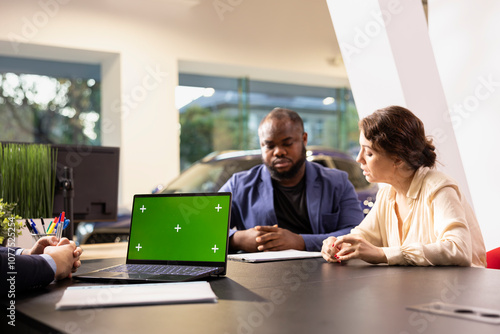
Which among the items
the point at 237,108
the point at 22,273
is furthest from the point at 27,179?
the point at 237,108

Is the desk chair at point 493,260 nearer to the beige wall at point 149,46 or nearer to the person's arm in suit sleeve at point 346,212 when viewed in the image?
the person's arm in suit sleeve at point 346,212

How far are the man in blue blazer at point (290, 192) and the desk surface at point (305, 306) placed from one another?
128 centimetres

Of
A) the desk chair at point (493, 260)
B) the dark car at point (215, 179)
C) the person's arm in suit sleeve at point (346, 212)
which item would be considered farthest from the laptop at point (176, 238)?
the dark car at point (215, 179)

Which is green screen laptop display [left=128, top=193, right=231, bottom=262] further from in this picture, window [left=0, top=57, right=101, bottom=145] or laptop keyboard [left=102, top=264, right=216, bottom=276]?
window [left=0, top=57, right=101, bottom=145]

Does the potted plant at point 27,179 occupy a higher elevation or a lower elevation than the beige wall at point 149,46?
lower

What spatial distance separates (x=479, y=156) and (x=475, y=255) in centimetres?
134

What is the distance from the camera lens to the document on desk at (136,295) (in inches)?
50.1

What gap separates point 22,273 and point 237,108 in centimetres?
773

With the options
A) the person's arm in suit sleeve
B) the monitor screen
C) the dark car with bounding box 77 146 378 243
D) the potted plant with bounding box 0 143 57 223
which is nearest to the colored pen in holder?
the potted plant with bounding box 0 143 57 223

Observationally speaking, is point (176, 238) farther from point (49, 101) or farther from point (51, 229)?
point (49, 101)

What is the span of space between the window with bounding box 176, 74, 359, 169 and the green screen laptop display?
649cm

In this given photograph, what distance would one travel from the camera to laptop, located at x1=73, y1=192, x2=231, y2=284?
5.68 ft

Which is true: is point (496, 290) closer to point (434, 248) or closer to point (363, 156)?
point (434, 248)

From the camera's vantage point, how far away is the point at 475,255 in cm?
219
